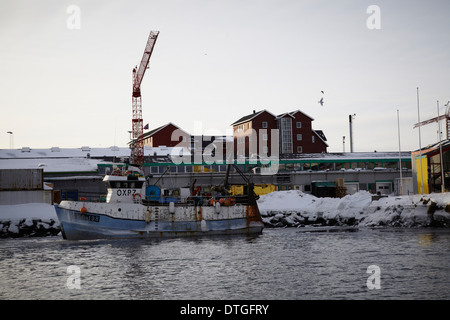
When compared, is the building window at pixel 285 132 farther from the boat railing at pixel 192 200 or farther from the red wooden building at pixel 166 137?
the boat railing at pixel 192 200

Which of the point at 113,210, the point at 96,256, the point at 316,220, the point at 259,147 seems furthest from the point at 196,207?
the point at 259,147

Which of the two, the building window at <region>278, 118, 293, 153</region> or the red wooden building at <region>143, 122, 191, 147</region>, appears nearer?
the building window at <region>278, 118, 293, 153</region>

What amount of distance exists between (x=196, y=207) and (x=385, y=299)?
26176 millimetres

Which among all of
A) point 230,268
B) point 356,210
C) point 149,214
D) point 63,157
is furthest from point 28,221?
point 356,210

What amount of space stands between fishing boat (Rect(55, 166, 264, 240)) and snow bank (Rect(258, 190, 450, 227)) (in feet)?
40.2

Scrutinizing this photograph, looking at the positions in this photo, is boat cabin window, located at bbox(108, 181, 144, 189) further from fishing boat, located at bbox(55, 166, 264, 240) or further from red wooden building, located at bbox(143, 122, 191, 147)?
red wooden building, located at bbox(143, 122, 191, 147)

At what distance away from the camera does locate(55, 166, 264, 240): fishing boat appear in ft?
133

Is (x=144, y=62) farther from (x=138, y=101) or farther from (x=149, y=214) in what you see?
(x=149, y=214)

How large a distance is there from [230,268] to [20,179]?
131ft

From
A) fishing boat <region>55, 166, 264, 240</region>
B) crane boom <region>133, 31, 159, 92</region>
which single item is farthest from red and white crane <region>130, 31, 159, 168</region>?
fishing boat <region>55, 166, 264, 240</region>

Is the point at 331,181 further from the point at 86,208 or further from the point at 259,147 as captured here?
the point at 86,208

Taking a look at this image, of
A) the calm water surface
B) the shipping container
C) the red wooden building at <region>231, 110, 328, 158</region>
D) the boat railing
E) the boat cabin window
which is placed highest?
the red wooden building at <region>231, 110, 328, 158</region>

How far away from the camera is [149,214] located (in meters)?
42.3

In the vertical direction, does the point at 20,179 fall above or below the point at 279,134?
below
